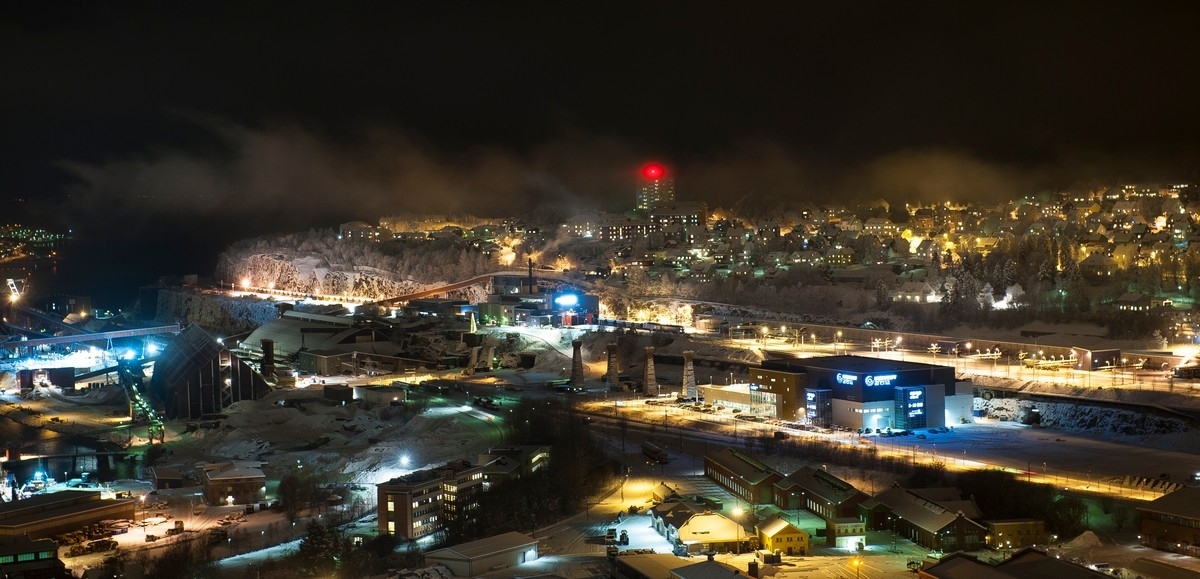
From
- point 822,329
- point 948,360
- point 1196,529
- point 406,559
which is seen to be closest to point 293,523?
point 406,559

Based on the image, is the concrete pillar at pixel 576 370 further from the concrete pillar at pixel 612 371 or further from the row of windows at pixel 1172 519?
the row of windows at pixel 1172 519

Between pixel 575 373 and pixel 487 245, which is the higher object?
pixel 487 245

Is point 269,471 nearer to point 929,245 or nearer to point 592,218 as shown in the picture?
point 929,245

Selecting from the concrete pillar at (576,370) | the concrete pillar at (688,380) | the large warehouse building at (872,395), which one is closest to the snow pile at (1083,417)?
the large warehouse building at (872,395)

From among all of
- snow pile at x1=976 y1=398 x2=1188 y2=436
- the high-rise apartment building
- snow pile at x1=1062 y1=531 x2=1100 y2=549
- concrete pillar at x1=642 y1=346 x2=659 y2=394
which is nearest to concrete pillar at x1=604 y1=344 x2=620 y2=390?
concrete pillar at x1=642 y1=346 x2=659 y2=394

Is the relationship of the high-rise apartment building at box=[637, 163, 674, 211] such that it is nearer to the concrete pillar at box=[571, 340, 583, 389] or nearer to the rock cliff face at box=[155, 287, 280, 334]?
the rock cliff face at box=[155, 287, 280, 334]

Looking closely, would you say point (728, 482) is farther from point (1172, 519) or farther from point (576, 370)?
point (576, 370)

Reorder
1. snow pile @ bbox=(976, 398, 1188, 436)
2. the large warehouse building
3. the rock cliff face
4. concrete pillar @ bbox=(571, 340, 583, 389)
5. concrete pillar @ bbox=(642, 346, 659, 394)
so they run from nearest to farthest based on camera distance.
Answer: snow pile @ bbox=(976, 398, 1188, 436)
the large warehouse building
concrete pillar @ bbox=(642, 346, 659, 394)
concrete pillar @ bbox=(571, 340, 583, 389)
the rock cliff face
